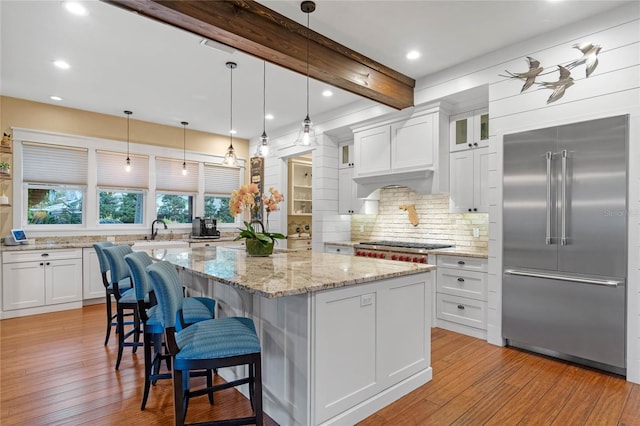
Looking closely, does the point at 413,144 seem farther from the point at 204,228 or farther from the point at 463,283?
the point at 204,228

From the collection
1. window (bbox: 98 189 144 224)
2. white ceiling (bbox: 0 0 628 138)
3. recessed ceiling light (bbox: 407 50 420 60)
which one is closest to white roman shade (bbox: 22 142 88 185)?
window (bbox: 98 189 144 224)

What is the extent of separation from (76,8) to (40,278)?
11.6 ft

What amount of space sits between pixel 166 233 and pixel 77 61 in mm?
3159

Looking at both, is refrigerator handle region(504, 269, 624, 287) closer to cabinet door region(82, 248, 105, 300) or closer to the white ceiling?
the white ceiling

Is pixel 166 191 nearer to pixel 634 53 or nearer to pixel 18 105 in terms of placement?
pixel 18 105

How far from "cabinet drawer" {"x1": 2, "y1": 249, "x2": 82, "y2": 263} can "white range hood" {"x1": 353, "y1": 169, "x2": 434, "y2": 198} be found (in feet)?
13.5

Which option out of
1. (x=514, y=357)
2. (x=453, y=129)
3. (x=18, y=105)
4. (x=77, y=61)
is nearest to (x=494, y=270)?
(x=514, y=357)

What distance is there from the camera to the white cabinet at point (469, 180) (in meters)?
3.91

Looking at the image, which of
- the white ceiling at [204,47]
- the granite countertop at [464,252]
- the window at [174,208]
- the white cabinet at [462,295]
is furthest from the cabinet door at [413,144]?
the window at [174,208]

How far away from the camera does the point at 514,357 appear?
3.15m

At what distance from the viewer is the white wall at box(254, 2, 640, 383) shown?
265 cm

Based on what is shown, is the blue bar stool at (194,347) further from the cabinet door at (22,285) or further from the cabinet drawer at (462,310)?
the cabinet door at (22,285)

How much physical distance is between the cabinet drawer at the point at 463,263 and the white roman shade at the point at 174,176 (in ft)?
15.3

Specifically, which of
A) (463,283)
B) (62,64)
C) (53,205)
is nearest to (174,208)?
(53,205)
